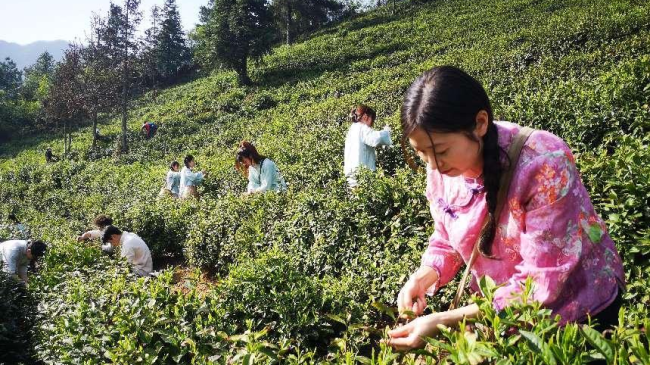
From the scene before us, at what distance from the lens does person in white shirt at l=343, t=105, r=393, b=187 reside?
5.26 metres

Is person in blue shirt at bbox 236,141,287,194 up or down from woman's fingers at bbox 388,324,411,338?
up

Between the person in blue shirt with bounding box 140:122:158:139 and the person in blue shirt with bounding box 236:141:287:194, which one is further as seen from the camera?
the person in blue shirt with bounding box 140:122:158:139

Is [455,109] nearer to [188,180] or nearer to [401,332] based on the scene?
[401,332]

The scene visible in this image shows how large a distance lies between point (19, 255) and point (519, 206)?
7814 millimetres

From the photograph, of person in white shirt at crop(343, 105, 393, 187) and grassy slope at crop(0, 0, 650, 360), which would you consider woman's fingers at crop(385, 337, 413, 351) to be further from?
person in white shirt at crop(343, 105, 393, 187)

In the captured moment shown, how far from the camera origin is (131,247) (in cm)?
598

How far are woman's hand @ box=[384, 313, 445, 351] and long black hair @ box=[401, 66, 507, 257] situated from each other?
1.28ft

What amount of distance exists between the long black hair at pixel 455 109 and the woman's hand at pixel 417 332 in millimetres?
390

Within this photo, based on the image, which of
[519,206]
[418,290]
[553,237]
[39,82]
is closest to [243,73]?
[418,290]

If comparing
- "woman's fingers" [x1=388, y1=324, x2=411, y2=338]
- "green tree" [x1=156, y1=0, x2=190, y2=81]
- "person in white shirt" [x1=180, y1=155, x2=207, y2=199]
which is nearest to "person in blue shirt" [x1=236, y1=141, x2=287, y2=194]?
"person in white shirt" [x1=180, y1=155, x2=207, y2=199]

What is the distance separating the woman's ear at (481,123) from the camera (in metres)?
1.29

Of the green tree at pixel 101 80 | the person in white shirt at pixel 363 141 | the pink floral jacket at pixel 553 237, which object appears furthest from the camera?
the green tree at pixel 101 80

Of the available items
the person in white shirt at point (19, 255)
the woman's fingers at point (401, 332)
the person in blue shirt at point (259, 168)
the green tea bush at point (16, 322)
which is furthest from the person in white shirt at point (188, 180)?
the woman's fingers at point (401, 332)

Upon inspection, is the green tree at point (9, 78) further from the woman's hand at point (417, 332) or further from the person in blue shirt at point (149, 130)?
the woman's hand at point (417, 332)
